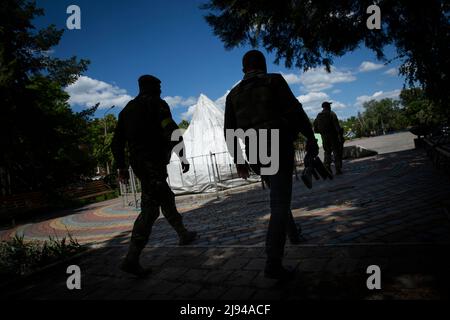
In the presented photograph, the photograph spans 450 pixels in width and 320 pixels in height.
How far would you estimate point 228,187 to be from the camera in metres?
11.9

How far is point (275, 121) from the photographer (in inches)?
97.9

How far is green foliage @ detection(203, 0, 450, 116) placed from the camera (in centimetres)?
506

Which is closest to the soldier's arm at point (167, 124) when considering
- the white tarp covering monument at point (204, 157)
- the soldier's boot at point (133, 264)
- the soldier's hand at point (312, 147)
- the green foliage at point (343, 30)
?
the soldier's boot at point (133, 264)

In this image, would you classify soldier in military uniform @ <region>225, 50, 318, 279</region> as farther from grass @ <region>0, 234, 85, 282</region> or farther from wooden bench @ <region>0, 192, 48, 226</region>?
wooden bench @ <region>0, 192, 48, 226</region>

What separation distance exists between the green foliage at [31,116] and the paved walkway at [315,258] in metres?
10.7

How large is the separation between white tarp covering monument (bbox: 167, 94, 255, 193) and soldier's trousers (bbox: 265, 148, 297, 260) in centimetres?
849

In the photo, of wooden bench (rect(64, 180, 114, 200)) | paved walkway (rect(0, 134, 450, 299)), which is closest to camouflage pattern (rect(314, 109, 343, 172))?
paved walkway (rect(0, 134, 450, 299))

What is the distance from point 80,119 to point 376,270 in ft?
62.5

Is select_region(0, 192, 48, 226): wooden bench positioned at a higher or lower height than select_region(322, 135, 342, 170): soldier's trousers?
lower

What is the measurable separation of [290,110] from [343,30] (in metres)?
5.20

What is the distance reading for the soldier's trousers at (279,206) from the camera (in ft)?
7.79

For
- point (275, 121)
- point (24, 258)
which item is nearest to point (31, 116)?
point (24, 258)
